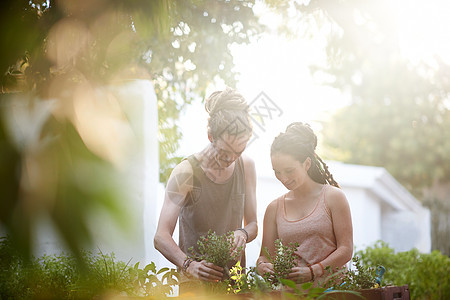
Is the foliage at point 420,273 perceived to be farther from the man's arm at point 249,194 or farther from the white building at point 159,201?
the man's arm at point 249,194

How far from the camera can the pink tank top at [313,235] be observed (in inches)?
81.5

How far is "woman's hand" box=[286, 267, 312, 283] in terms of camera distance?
1810mm

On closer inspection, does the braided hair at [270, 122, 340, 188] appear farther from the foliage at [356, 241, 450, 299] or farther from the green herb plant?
the foliage at [356, 241, 450, 299]

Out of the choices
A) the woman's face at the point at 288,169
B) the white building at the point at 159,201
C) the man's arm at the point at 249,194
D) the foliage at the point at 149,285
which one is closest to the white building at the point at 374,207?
the white building at the point at 159,201

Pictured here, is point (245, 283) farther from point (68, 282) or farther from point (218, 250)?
point (68, 282)

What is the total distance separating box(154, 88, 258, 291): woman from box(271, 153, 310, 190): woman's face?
6.0 inches

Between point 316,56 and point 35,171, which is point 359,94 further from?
point 35,171

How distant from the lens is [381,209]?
11.6 metres

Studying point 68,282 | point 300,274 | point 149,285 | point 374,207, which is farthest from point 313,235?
point 374,207

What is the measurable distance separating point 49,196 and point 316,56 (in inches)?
149

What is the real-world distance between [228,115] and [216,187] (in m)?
0.33

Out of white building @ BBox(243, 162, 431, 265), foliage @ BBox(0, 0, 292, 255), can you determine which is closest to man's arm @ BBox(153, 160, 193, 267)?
foliage @ BBox(0, 0, 292, 255)

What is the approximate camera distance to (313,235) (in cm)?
209

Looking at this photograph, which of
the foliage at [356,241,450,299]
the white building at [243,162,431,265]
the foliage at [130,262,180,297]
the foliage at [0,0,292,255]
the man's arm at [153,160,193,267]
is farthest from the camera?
the white building at [243,162,431,265]
